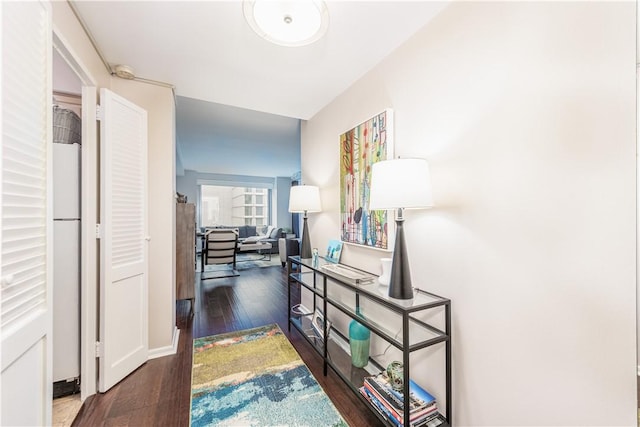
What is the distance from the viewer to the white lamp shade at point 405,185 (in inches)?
50.8

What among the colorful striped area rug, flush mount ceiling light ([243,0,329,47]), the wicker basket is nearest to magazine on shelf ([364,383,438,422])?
the colorful striped area rug

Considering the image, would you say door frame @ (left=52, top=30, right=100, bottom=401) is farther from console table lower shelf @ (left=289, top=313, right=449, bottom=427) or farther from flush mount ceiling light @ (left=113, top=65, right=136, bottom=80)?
console table lower shelf @ (left=289, top=313, right=449, bottom=427)

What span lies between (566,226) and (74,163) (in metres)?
2.71

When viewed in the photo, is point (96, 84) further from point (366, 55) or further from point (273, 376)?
point (273, 376)

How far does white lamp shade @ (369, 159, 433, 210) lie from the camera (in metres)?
1.29

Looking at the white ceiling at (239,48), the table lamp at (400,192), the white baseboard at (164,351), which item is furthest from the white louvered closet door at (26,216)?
the table lamp at (400,192)

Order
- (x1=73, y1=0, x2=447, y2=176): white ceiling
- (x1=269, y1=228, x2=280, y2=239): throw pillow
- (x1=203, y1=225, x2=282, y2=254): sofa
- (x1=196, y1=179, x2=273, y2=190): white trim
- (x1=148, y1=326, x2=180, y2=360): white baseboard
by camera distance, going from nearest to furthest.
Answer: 1. (x1=73, y1=0, x2=447, y2=176): white ceiling
2. (x1=148, y1=326, x2=180, y2=360): white baseboard
3. (x1=203, y1=225, x2=282, y2=254): sofa
4. (x1=269, y1=228, x2=280, y2=239): throw pillow
5. (x1=196, y1=179, x2=273, y2=190): white trim

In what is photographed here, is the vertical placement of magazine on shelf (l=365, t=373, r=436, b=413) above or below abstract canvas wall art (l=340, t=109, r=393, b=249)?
below

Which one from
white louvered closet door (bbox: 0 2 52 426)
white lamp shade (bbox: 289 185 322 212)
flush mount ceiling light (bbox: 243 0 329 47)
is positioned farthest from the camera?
white lamp shade (bbox: 289 185 322 212)

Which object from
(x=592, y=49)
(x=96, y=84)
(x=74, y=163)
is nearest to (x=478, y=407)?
(x=592, y=49)

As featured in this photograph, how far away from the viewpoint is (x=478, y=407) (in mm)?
1252

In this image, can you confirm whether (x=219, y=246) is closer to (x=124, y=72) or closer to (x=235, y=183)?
(x=124, y=72)

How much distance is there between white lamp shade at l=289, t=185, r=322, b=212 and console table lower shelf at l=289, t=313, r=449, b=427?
46.2 inches

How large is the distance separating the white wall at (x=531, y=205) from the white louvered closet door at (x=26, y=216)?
1.78 metres
